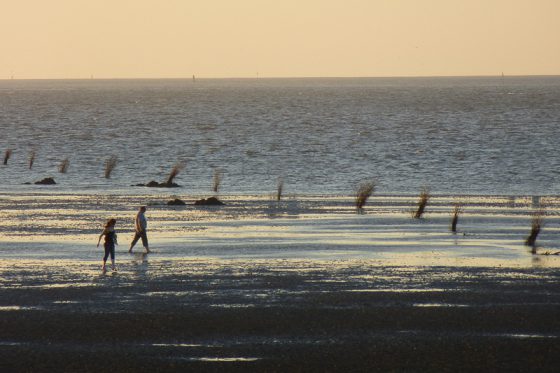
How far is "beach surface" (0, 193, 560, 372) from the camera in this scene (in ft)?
62.4

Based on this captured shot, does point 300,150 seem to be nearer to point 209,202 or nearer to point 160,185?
point 160,185

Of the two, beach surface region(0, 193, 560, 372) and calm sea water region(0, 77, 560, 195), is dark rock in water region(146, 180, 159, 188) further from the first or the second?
beach surface region(0, 193, 560, 372)

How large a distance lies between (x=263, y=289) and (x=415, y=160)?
57.9m

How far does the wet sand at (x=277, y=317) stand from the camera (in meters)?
18.7

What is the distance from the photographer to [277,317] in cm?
2225

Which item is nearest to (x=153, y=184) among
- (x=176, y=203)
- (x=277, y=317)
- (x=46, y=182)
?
(x=46, y=182)

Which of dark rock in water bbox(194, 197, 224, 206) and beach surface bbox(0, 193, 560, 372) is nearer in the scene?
beach surface bbox(0, 193, 560, 372)

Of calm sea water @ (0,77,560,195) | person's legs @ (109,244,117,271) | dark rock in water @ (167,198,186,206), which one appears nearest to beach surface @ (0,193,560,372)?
person's legs @ (109,244,117,271)

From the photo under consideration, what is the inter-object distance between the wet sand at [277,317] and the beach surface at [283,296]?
45 millimetres

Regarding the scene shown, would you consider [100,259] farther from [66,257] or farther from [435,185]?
[435,185]

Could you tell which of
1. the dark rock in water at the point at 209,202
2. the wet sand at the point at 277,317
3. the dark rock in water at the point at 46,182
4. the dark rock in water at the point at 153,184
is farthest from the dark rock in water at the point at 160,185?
the wet sand at the point at 277,317

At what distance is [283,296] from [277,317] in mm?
2340

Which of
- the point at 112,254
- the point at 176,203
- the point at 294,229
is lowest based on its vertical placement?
the point at 176,203

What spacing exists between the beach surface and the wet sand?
0.04 metres
